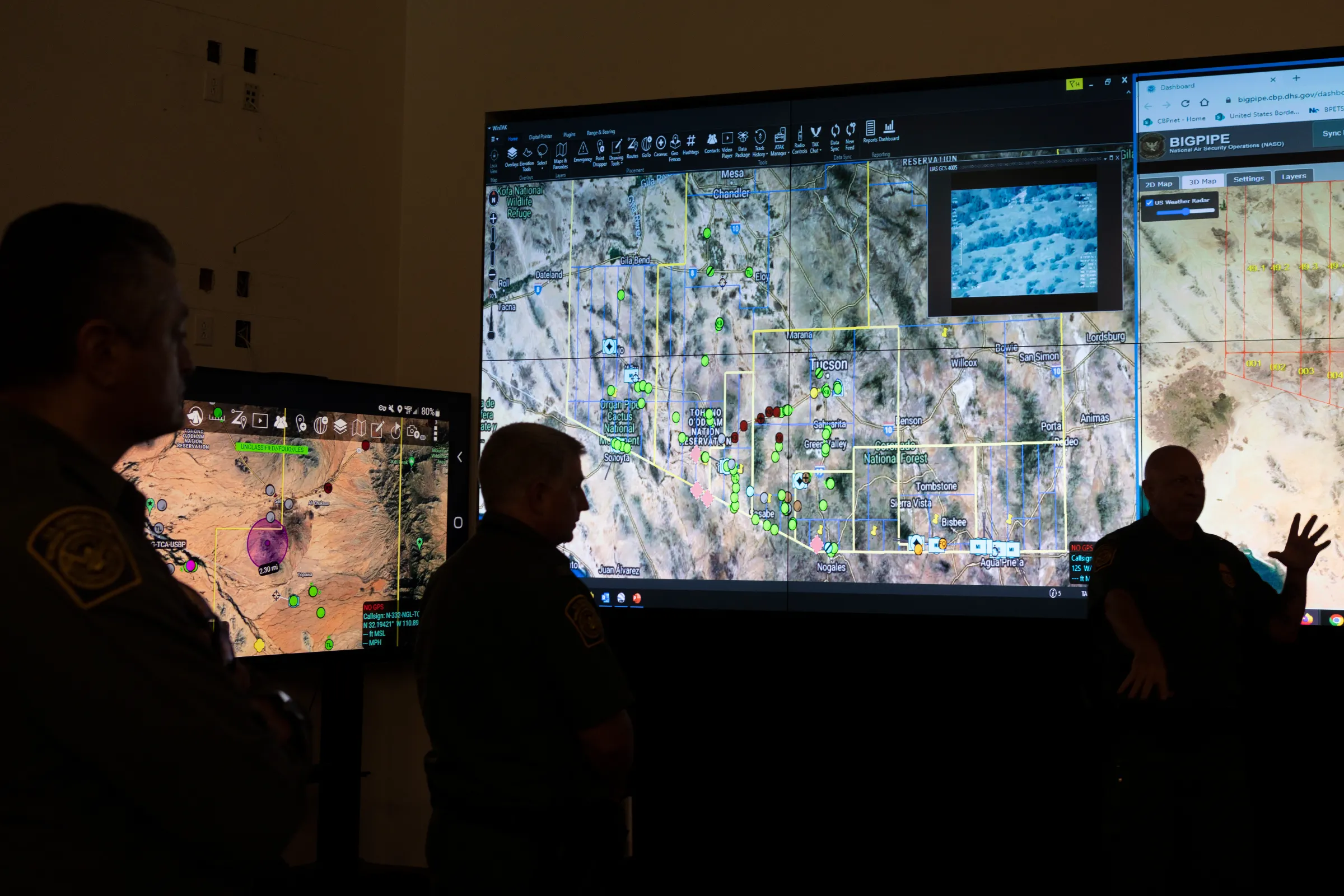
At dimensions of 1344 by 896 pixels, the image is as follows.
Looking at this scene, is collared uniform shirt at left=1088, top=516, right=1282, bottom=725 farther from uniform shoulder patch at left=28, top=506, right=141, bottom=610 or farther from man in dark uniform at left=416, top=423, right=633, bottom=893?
uniform shoulder patch at left=28, top=506, right=141, bottom=610

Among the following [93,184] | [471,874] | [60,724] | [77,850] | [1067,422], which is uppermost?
[93,184]

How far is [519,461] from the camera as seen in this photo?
6.89ft

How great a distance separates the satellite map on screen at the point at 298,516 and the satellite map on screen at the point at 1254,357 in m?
2.62

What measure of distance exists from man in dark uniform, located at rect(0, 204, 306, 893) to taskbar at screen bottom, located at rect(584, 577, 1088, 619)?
2.87 meters

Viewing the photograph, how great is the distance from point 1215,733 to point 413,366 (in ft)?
10.7

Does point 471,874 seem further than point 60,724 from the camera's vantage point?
Yes

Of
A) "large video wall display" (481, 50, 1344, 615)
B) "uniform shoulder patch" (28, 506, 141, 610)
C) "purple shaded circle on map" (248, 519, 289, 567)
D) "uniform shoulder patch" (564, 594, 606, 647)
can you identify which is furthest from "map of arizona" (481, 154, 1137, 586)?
"uniform shoulder patch" (28, 506, 141, 610)

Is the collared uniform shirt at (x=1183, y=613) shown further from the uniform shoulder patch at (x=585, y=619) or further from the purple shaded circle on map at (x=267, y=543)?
the purple shaded circle on map at (x=267, y=543)

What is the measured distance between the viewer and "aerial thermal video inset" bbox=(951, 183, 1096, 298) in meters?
3.66

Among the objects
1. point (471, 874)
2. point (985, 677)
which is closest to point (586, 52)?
point (985, 677)

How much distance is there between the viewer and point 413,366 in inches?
180

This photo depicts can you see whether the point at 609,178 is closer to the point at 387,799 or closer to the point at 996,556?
the point at 996,556

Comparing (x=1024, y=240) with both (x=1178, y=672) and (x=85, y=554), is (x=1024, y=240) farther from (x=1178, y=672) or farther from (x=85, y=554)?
(x=85, y=554)

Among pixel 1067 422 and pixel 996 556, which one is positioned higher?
pixel 1067 422
